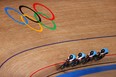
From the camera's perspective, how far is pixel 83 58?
27.1ft

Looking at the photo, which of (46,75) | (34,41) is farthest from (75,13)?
(46,75)

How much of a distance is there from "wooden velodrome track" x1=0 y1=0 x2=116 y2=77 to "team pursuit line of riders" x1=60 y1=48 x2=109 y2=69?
16.2 inches

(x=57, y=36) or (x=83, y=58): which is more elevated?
(x=57, y=36)

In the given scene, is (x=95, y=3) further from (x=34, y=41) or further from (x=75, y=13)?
(x=34, y=41)

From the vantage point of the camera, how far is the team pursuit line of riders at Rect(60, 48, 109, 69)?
26.6 feet

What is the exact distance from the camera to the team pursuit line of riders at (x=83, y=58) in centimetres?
809

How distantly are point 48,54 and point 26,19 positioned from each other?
1.82m

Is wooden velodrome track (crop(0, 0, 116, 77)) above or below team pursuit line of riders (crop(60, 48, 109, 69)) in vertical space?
above

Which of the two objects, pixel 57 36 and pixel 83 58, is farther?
pixel 57 36

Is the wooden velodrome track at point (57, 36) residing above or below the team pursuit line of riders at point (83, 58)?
above

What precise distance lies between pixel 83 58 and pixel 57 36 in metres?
1.55

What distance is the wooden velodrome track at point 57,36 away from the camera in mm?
8133

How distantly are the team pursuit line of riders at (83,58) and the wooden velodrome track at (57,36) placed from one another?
0.41 metres

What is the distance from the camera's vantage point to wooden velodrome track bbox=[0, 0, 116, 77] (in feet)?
26.7
